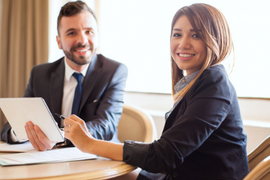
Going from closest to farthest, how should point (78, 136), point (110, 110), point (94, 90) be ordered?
1. point (78, 136)
2. point (110, 110)
3. point (94, 90)

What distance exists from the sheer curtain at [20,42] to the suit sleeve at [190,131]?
7.55 ft

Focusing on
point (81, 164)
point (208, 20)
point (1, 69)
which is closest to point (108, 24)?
point (1, 69)

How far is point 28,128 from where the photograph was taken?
4.08 ft

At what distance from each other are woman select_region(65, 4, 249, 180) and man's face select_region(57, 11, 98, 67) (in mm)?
842

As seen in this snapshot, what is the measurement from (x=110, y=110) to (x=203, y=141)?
0.85 m

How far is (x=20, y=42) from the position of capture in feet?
10.2

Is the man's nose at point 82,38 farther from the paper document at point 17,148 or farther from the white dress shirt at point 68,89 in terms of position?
the paper document at point 17,148

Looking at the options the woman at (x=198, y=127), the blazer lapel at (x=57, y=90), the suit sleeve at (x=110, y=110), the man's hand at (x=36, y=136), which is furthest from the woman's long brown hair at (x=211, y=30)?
the blazer lapel at (x=57, y=90)

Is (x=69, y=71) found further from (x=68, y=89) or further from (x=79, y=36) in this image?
(x=79, y=36)

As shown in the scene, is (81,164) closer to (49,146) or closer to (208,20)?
(49,146)

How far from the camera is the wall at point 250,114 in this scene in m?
1.71

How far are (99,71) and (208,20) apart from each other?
983mm

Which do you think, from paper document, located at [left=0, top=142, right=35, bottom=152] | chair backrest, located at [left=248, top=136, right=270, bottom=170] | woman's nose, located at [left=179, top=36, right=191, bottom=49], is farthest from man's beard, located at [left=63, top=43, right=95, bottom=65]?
chair backrest, located at [left=248, top=136, right=270, bottom=170]

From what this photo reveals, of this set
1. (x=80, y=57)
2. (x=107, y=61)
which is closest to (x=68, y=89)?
(x=80, y=57)
